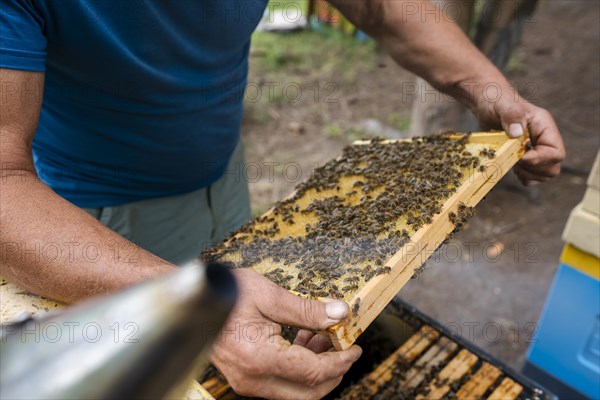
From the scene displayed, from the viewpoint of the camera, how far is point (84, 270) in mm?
1599

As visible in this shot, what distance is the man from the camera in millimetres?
1569

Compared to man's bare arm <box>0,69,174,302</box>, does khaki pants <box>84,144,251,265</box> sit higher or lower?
lower

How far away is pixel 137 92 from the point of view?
2.41m

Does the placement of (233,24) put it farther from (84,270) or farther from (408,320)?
(408,320)

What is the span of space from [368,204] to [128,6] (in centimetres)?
136

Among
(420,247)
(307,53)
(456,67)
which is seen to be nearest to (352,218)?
Result: (420,247)

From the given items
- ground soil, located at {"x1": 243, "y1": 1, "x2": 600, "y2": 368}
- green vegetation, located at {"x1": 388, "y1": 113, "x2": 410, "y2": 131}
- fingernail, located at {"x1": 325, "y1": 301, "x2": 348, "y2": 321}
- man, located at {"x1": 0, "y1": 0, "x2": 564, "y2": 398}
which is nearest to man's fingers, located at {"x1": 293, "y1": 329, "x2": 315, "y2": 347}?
man, located at {"x1": 0, "y1": 0, "x2": 564, "y2": 398}

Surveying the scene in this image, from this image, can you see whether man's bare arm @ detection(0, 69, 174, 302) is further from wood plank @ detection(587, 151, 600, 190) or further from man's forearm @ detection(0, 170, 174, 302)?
wood plank @ detection(587, 151, 600, 190)

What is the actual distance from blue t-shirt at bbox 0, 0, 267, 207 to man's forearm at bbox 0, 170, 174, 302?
0.55 m

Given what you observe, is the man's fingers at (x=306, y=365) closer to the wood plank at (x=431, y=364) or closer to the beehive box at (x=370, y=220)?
the beehive box at (x=370, y=220)

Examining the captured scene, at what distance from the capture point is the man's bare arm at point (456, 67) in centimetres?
258

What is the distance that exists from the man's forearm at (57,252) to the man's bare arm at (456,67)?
1915 millimetres

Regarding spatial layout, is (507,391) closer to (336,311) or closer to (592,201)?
(592,201)

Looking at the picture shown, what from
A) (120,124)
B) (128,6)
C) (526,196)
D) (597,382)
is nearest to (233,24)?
(128,6)
